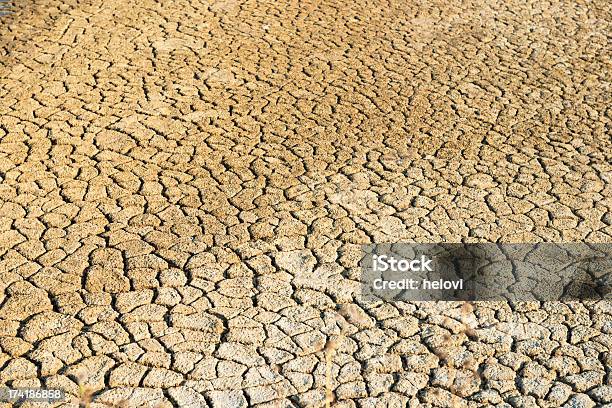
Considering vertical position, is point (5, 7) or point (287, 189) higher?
point (287, 189)

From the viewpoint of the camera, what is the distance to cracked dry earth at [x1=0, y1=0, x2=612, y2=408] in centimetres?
464

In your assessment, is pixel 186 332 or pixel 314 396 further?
pixel 186 332

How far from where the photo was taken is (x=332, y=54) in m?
8.16

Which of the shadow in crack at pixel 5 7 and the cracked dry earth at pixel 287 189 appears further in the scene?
the shadow in crack at pixel 5 7

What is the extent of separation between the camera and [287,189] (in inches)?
242

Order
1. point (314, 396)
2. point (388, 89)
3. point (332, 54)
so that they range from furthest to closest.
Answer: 1. point (332, 54)
2. point (388, 89)
3. point (314, 396)

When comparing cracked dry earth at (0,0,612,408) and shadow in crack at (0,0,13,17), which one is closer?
cracked dry earth at (0,0,612,408)

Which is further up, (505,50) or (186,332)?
(505,50)

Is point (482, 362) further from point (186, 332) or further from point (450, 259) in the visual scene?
point (186, 332)

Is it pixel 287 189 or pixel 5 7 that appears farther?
pixel 5 7

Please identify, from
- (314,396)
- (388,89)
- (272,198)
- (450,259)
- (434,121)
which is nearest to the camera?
(314,396)

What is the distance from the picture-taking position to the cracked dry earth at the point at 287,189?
464cm

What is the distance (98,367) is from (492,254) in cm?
244

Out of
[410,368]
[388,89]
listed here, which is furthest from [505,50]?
[410,368]
